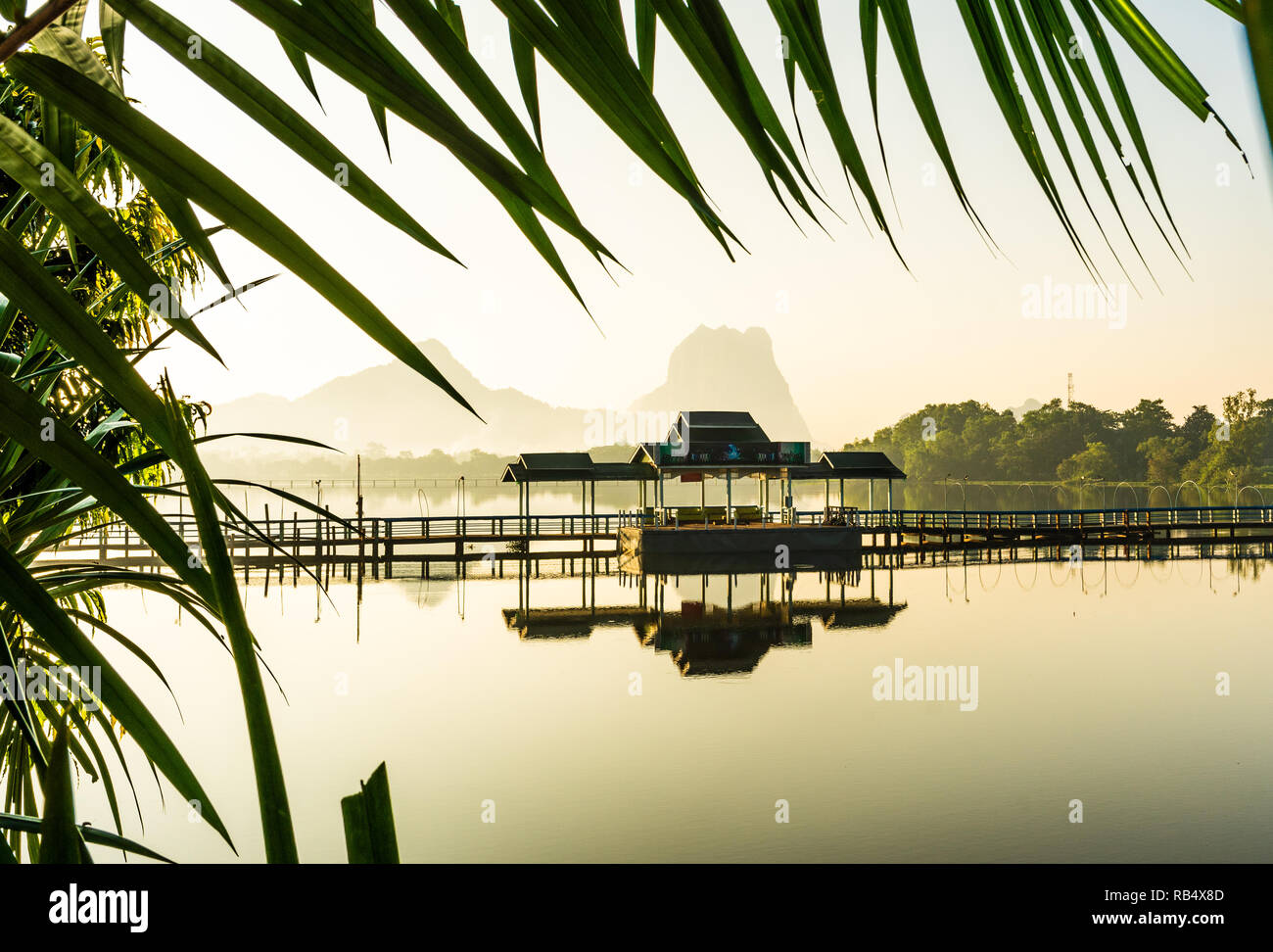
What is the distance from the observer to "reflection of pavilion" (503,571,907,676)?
1569cm

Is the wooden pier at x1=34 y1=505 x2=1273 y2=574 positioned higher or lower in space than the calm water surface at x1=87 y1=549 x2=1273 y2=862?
higher

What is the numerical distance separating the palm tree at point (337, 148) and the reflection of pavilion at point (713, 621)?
1445cm

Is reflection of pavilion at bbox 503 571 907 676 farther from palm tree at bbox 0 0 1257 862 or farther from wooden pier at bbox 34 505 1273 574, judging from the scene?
palm tree at bbox 0 0 1257 862

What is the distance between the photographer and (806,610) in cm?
1919

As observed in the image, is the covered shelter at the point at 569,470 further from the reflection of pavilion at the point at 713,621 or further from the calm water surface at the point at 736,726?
the calm water surface at the point at 736,726

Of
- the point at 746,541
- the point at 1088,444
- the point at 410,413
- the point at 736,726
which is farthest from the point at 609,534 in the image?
the point at 410,413

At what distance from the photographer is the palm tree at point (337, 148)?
10.5 inches

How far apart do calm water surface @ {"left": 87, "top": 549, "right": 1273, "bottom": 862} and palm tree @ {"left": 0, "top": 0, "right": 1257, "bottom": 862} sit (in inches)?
163

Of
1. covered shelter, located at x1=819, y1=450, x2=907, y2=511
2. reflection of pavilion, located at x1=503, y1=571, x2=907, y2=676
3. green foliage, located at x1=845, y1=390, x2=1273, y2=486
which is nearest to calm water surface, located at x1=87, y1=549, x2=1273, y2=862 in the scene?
reflection of pavilion, located at x1=503, y1=571, x2=907, y2=676

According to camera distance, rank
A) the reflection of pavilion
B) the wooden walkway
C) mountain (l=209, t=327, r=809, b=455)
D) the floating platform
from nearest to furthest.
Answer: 1. the reflection of pavilion
2. the floating platform
3. the wooden walkway
4. mountain (l=209, t=327, r=809, b=455)

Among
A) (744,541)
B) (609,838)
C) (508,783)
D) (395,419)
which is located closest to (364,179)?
(609,838)

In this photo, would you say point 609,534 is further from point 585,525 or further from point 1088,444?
point 1088,444

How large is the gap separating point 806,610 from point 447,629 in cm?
729

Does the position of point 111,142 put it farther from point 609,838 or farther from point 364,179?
point 609,838
